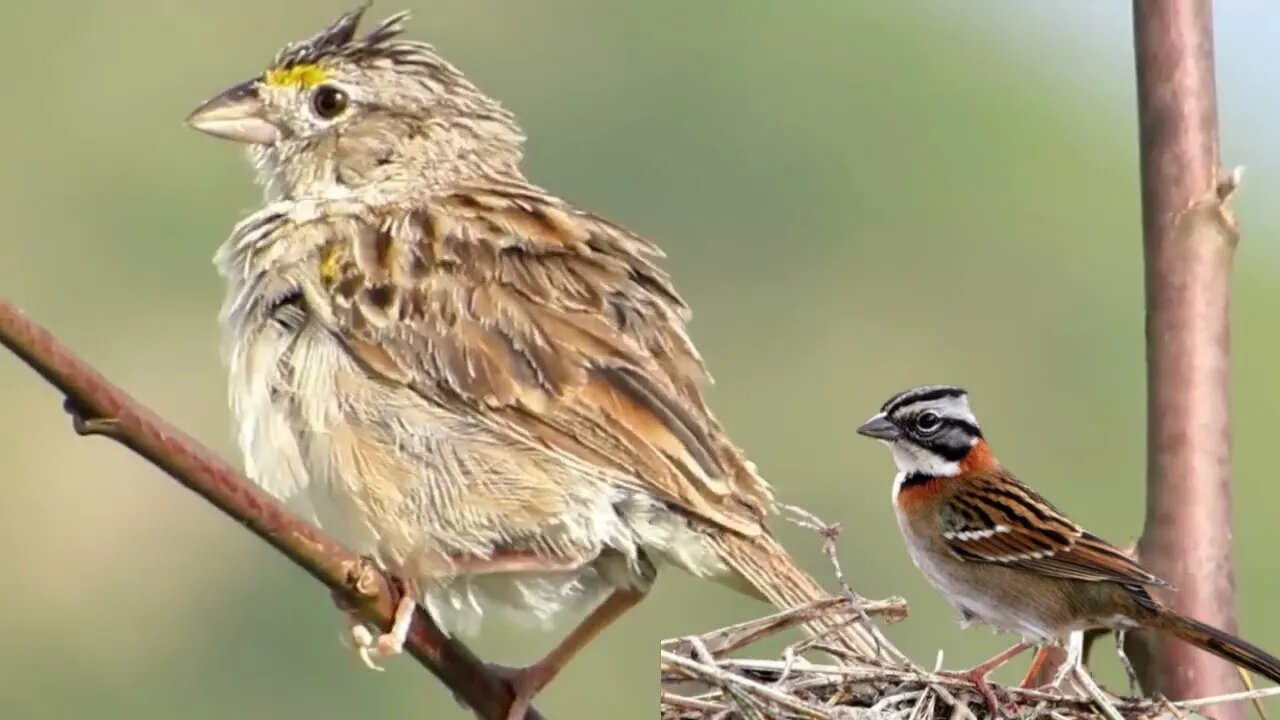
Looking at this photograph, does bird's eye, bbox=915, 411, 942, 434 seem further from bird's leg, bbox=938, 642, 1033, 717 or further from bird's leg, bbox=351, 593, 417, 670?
bird's leg, bbox=351, 593, 417, 670

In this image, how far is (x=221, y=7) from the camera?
19.2 meters

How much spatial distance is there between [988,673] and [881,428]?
1.27ft

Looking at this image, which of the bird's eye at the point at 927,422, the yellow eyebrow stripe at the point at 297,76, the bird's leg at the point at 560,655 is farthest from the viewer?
the yellow eyebrow stripe at the point at 297,76

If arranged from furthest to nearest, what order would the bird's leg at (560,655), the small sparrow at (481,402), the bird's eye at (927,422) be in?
1. the small sparrow at (481,402)
2. the bird's leg at (560,655)
3. the bird's eye at (927,422)

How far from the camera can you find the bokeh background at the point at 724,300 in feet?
9.43

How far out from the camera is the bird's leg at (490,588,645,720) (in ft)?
9.84

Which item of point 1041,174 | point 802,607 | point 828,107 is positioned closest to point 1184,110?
point 802,607

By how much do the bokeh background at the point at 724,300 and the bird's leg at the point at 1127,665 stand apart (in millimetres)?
106

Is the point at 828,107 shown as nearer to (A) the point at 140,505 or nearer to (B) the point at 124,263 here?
(A) the point at 140,505

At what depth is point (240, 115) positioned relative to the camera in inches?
149

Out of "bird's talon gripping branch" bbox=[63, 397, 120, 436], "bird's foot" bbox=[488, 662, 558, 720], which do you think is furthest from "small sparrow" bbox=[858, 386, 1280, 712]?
"bird's talon gripping branch" bbox=[63, 397, 120, 436]

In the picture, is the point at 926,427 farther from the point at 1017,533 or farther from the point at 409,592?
the point at 409,592

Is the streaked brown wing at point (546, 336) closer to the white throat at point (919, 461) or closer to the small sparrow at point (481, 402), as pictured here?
the small sparrow at point (481, 402)

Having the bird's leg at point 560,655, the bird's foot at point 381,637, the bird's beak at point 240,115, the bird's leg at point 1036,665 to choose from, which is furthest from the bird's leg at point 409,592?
the bird's beak at point 240,115
